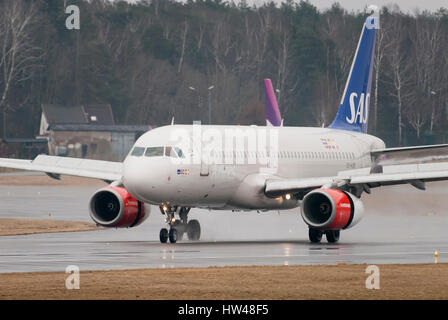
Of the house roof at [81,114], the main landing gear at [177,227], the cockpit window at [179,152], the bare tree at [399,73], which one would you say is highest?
the bare tree at [399,73]

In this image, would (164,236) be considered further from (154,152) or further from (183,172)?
(154,152)

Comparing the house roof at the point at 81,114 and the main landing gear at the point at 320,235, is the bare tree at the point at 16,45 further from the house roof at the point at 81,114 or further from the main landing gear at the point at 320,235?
the main landing gear at the point at 320,235

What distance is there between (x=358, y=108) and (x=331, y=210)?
42.3 feet

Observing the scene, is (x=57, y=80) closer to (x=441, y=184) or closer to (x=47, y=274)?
(x=441, y=184)

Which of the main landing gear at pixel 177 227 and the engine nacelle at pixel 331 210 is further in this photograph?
the main landing gear at pixel 177 227

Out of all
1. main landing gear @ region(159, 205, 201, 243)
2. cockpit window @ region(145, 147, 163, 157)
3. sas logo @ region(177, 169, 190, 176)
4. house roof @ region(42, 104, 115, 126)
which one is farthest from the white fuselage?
house roof @ region(42, 104, 115, 126)

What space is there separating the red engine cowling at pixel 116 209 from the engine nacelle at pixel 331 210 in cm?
572

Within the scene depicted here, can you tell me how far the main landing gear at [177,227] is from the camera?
35625 millimetres

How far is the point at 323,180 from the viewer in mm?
37438

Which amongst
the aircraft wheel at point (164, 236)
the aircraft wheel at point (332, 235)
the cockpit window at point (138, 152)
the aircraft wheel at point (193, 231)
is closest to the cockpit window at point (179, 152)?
the cockpit window at point (138, 152)

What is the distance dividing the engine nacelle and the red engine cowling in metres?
5.72

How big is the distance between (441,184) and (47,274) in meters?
41.7

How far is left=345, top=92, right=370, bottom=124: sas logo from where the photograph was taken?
47.5 m

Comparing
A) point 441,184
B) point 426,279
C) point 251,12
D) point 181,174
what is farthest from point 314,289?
point 251,12
